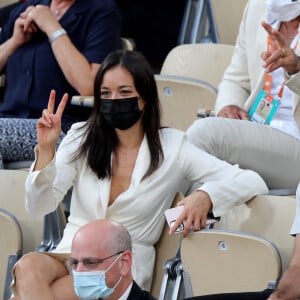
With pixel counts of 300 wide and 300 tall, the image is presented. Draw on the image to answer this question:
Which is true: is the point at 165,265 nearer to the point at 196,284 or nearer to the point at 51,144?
the point at 196,284

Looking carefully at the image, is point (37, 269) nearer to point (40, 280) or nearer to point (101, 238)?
point (40, 280)

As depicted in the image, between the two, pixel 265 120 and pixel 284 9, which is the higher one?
pixel 284 9

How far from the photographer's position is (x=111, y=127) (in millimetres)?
4242

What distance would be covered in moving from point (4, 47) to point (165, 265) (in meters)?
2.03

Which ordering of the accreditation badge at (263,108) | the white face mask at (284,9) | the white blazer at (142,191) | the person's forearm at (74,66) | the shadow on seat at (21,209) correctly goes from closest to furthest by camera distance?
1. the white blazer at (142,191)
2. the shadow on seat at (21,209)
3. the white face mask at (284,9)
4. the accreditation badge at (263,108)
5. the person's forearm at (74,66)

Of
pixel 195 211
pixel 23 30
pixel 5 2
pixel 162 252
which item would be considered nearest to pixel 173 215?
pixel 195 211

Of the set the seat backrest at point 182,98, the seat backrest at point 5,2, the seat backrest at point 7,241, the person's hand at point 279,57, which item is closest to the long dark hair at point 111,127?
the seat backrest at point 7,241

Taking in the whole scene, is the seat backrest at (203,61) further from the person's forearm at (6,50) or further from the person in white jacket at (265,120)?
the person's forearm at (6,50)

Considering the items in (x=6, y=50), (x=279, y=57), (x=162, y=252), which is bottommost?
(x=162, y=252)

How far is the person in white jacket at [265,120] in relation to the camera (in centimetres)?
452

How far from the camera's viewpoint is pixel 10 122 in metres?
5.07

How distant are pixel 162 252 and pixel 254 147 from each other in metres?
0.67

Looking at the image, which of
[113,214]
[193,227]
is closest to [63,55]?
[113,214]

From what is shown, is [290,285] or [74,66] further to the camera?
[74,66]
